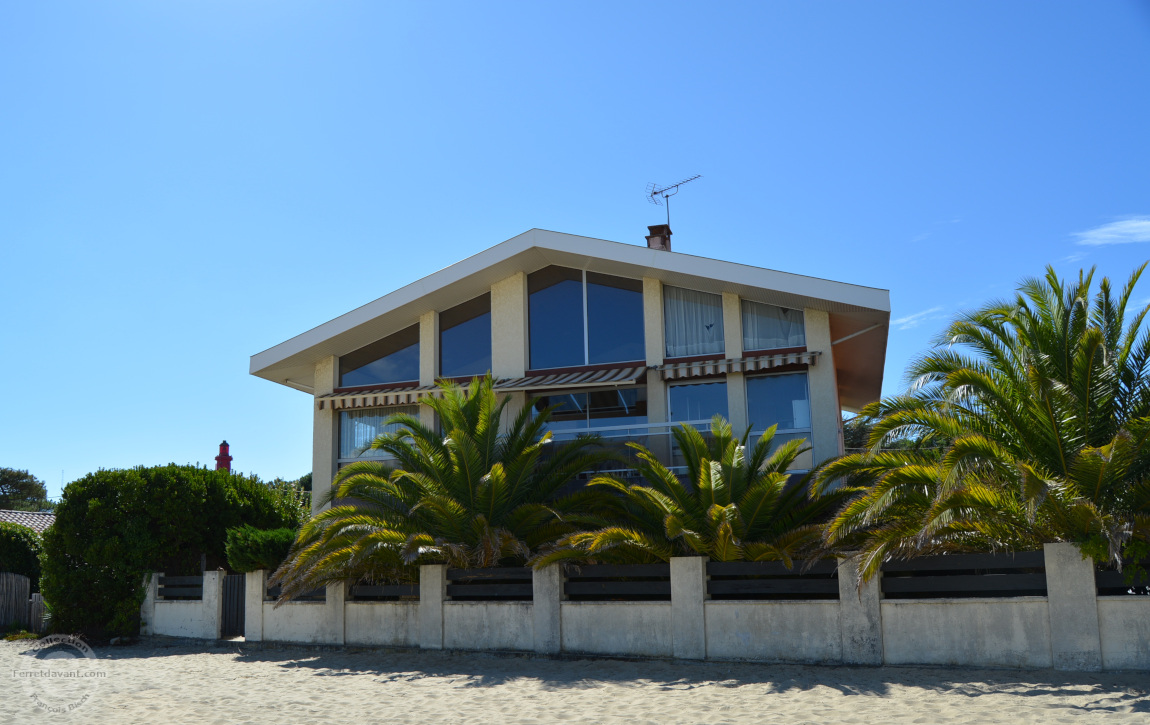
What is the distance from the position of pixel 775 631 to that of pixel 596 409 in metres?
6.52

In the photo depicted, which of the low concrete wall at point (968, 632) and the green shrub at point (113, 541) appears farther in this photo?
the green shrub at point (113, 541)

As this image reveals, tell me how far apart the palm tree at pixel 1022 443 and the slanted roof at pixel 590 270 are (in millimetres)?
4117

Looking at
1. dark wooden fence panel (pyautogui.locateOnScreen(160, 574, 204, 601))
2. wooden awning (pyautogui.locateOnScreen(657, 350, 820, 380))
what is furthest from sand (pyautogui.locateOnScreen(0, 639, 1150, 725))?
wooden awning (pyautogui.locateOnScreen(657, 350, 820, 380))

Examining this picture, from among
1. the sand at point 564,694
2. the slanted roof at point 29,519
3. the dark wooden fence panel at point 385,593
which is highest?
the slanted roof at point 29,519

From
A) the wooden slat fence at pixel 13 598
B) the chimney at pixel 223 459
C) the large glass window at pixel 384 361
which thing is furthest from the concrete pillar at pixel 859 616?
the chimney at pixel 223 459

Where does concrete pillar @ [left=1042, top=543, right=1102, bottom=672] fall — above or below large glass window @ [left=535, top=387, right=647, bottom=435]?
below

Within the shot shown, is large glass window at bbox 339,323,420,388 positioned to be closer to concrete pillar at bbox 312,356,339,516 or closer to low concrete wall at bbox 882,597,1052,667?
concrete pillar at bbox 312,356,339,516

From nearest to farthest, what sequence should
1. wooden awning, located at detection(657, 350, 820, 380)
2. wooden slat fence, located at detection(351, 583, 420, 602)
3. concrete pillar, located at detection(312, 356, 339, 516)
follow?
1. wooden slat fence, located at detection(351, 583, 420, 602)
2. wooden awning, located at detection(657, 350, 820, 380)
3. concrete pillar, located at detection(312, 356, 339, 516)

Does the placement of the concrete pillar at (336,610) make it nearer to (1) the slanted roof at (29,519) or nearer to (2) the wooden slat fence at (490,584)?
(2) the wooden slat fence at (490,584)

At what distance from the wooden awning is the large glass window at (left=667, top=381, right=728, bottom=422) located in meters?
0.42

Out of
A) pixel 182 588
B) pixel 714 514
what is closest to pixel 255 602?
pixel 182 588

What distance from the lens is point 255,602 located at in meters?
16.4

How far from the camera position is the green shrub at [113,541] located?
58.5 ft

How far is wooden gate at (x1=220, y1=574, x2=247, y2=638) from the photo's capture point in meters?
17.4
